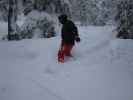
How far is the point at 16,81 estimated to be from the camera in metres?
8.77

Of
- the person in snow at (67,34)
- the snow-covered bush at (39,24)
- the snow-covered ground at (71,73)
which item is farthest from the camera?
the snow-covered bush at (39,24)

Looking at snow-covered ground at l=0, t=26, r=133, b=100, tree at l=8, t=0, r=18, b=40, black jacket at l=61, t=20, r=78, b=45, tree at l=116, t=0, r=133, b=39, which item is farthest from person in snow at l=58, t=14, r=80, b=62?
tree at l=8, t=0, r=18, b=40

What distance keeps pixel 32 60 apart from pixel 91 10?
47225mm

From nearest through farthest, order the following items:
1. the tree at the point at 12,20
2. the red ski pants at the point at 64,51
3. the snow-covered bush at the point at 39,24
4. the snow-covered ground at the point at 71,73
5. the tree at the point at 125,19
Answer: the snow-covered ground at the point at 71,73, the red ski pants at the point at 64,51, the tree at the point at 125,19, the snow-covered bush at the point at 39,24, the tree at the point at 12,20

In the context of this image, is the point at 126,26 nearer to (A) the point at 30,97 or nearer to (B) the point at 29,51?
Answer: (B) the point at 29,51

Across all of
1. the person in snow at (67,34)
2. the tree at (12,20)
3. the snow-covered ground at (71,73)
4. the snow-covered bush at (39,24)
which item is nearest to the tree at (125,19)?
the snow-covered bush at (39,24)

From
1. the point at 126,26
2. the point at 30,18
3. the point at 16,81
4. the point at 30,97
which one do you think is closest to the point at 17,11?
the point at 30,18

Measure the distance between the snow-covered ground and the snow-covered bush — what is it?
8044mm

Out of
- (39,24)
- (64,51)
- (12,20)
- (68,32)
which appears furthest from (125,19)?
(12,20)

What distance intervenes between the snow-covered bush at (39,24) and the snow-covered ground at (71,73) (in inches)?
317

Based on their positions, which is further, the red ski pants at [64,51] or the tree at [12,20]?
the tree at [12,20]

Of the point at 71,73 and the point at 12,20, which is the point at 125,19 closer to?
the point at 12,20

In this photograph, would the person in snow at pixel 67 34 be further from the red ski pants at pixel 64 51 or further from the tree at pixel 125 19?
the tree at pixel 125 19

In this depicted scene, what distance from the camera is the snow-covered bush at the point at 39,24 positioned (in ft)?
67.5
